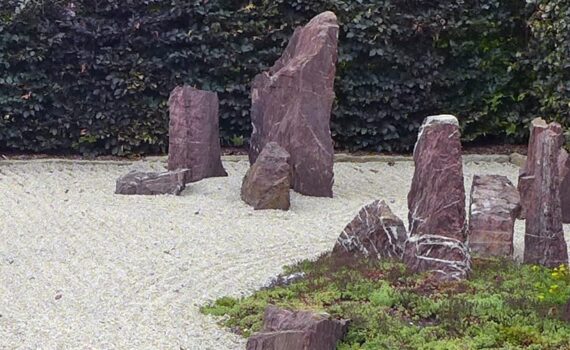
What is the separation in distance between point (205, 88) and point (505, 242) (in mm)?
5749

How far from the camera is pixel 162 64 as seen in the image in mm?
12508

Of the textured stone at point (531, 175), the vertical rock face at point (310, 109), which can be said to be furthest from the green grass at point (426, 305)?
the vertical rock face at point (310, 109)

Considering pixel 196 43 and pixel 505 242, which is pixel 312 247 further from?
pixel 196 43

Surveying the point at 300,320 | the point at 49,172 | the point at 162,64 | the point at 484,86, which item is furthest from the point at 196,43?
the point at 300,320

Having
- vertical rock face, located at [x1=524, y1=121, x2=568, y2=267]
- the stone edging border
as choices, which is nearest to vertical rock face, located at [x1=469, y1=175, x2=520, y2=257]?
vertical rock face, located at [x1=524, y1=121, x2=568, y2=267]

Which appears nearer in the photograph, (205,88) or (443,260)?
(443,260)

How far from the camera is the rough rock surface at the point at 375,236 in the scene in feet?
24.3

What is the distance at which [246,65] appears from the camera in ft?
41.3

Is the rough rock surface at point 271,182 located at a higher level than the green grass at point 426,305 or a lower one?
higher

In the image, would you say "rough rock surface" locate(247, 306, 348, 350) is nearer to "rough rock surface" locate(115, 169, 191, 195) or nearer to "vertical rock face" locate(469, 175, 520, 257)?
"vertical rock face" locate(469, 175, 520, 257)

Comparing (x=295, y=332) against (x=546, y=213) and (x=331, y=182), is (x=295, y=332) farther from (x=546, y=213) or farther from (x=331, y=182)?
(x=331, y=182)

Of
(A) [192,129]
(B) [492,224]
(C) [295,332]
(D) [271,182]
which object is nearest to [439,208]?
(B) [492,224]

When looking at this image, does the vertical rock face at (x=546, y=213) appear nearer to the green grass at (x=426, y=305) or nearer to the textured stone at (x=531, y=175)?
the green grass at (x=426, y=305)

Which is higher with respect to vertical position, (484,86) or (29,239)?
(484,86)
